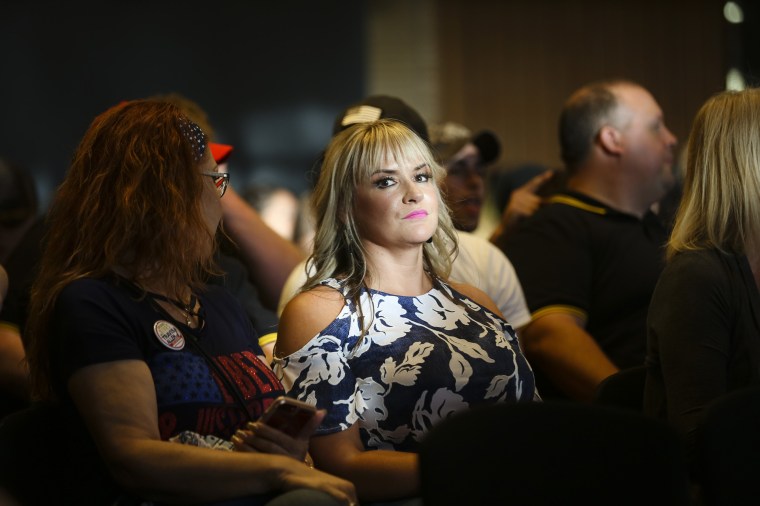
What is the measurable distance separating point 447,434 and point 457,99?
6.20m

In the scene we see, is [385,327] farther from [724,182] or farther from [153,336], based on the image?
[724,182]

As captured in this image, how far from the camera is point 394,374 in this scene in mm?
2422

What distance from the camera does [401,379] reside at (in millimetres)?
2412

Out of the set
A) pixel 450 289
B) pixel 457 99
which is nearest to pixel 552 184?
pixel 450 289

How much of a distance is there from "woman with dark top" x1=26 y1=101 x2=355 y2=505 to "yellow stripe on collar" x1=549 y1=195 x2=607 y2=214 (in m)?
1.71

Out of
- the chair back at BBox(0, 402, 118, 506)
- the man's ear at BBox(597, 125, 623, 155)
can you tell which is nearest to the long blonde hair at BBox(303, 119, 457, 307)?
the chair back at BBox(0, 402, 118, 506)

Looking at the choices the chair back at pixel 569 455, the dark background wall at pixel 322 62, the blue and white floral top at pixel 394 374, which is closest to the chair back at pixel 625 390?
the blue and white floral top at pixel 394 374

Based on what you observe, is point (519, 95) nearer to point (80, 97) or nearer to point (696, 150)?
point (80, 97)

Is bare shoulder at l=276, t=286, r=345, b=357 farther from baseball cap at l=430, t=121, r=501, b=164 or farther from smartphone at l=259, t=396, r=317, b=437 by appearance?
baseball cap at l=430, t=121, r=501, b=164

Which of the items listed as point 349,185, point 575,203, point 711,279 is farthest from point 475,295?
point 575,203

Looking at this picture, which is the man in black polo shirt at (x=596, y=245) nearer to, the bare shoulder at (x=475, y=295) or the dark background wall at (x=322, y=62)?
the bare shoulder at (x=475, y=295)

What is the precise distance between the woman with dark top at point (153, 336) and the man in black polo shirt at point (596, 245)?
134cm

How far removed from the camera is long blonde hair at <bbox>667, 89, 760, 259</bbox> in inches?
97.4

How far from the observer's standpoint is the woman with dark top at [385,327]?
93.6 inches
